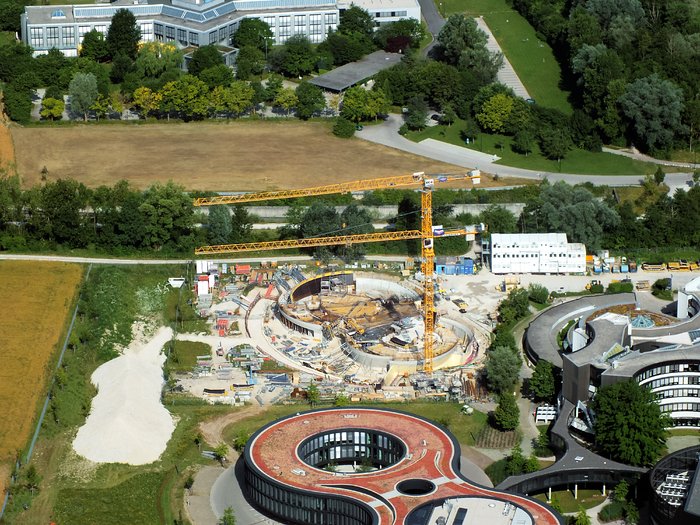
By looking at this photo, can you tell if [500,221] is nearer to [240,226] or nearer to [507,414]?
[240,226]

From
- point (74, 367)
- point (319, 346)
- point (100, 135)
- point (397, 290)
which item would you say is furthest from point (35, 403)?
point (100, 135)

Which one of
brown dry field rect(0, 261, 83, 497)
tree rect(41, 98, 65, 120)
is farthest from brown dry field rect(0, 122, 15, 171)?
brown dry field rect(0, 261, 83, 497)

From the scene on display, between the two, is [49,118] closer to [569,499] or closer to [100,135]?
[100,135]

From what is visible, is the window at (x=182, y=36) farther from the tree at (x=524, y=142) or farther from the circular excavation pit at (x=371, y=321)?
the circular excavation pit at (x=371, y=321)

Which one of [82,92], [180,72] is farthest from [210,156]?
[180,72]

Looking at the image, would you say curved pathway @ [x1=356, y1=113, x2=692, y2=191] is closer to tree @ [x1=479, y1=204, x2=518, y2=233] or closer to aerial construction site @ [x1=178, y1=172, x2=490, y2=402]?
tree @ [x1=479, y1=204, x2=518, y2=233]
